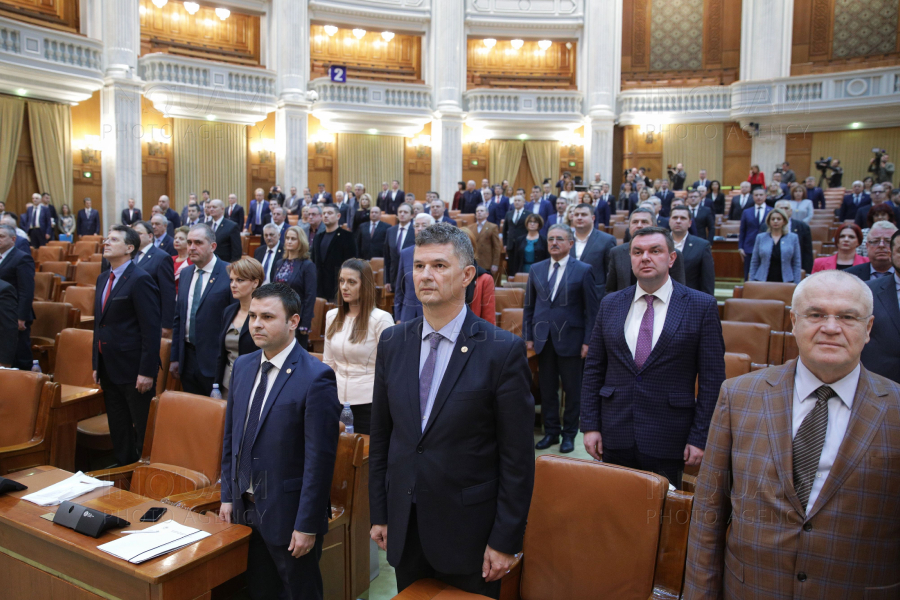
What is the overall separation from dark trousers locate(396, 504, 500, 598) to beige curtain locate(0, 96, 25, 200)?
1306 cm

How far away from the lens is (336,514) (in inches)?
94.0

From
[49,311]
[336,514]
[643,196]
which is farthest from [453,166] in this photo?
[336,514]

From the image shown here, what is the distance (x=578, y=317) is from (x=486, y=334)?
2.44 meters

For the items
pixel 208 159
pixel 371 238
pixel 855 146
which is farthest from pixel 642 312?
pixel 855 146

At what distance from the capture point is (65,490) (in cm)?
228

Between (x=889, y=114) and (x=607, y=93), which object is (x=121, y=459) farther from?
(x=889, y=114)

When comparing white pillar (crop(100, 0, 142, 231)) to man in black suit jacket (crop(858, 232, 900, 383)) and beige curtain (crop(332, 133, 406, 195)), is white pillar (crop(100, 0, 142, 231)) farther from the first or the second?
man in black suit jacket (crop(858, 232, 900, 383))

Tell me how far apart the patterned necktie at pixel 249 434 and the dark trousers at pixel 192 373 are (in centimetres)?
164

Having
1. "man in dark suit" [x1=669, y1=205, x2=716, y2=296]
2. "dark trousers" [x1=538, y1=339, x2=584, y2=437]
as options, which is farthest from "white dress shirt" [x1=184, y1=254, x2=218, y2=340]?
Answer: "man in dark suit" [x1=669, y1=205, x2=716, y2=296]

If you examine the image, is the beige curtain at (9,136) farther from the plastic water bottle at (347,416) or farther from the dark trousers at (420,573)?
the dark trousers at (420,573)

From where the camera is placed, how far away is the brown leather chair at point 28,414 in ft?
10.1

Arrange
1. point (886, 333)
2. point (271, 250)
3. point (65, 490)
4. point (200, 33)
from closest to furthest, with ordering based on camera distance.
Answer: point (65, 490) → point (886, 333) → point (271, 250) → point (200, 33)

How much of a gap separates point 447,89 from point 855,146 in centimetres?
958

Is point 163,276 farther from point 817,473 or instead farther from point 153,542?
point 817,473
